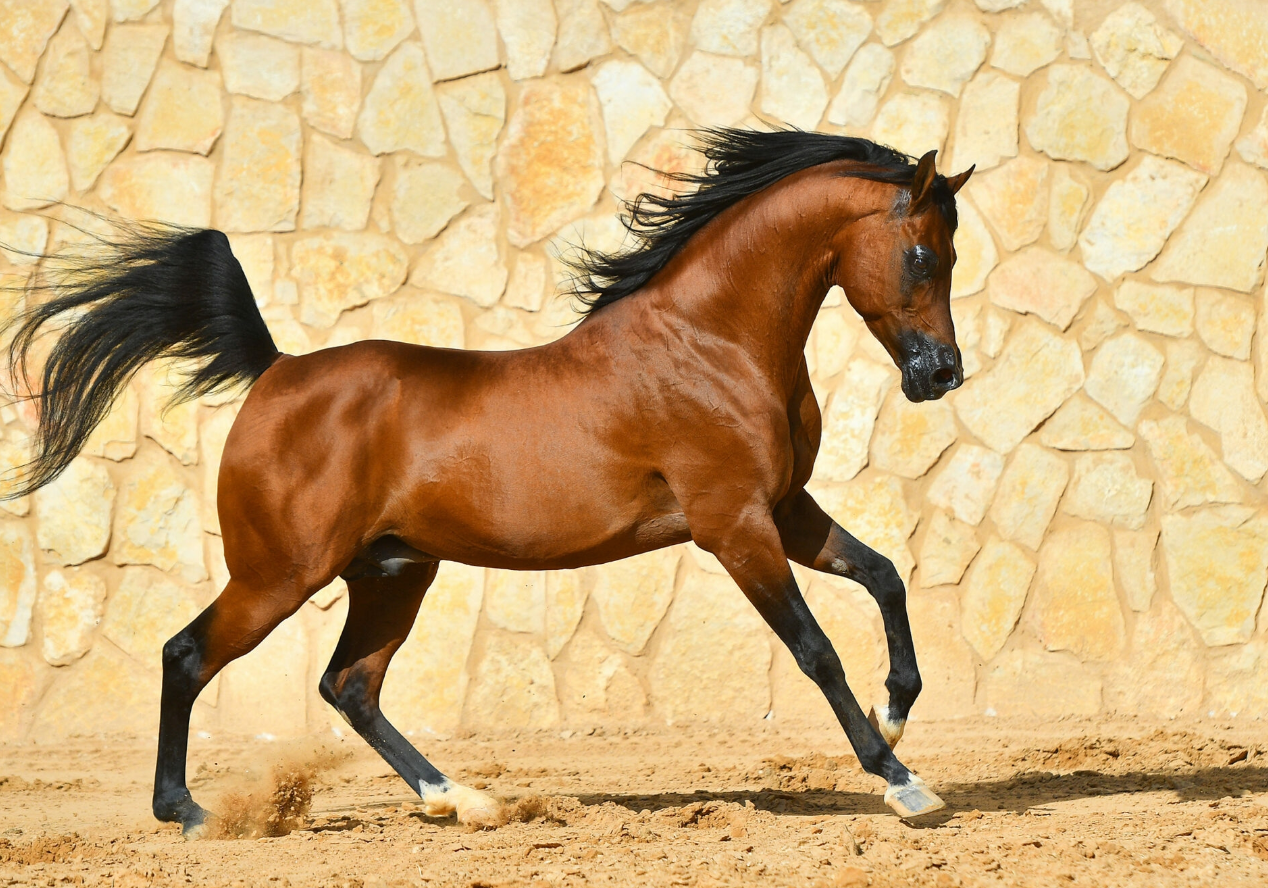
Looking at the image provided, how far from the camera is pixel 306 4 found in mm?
6070

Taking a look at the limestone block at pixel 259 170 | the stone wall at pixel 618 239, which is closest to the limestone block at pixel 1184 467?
the stone wall at pixel 618 239

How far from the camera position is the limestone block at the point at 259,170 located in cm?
603

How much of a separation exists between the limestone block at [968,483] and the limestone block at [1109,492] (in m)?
0.36

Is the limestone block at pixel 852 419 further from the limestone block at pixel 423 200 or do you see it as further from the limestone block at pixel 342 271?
the limestone block at pixel 342 271

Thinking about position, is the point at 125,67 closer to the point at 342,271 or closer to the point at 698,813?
the point at 342,271

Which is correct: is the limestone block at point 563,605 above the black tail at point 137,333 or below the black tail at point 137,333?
below

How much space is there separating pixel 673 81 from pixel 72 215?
2967 mm

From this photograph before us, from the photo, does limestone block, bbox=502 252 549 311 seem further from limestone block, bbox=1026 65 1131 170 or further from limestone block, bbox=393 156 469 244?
limestone block, bbox=1026 65 1131 170

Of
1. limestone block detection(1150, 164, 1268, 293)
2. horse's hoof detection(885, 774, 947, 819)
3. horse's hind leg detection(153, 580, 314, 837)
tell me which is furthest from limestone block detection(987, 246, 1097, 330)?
horse's hind leg detection(153, 580, 314, 837)

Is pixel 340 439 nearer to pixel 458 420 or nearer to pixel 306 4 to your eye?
pixel 458 420

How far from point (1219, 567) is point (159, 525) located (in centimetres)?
490

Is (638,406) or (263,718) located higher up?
(638,406)

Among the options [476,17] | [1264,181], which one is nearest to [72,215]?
[476,17]

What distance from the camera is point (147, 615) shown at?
19.2 feet
